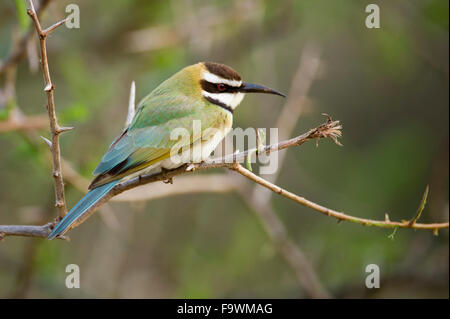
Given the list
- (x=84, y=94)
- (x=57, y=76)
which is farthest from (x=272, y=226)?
(x=57, y=76)

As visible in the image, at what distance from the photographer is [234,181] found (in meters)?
3.75

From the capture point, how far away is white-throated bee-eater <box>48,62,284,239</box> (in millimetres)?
2266

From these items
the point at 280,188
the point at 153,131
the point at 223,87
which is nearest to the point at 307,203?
the point at 280,188

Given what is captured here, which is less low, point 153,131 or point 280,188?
point 153,131

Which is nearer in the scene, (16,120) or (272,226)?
(16,120)

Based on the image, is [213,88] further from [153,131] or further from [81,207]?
[81,207]

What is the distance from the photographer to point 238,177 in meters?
3.95

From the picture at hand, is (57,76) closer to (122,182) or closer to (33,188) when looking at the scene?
(33,188)

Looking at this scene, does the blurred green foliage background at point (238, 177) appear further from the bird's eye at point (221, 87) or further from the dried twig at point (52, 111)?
the dried twig at point (52, 111)

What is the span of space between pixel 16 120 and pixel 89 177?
0.47 m

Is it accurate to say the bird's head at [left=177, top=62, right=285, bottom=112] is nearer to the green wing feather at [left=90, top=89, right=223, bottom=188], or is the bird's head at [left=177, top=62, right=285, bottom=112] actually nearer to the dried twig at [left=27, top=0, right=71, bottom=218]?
the green wing feather at [left=90, top=89, right=223, bottom=188]

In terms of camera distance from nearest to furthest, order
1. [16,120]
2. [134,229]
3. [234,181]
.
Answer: [16,120] < [234,181] < [134,229]

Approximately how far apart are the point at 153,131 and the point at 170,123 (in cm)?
10

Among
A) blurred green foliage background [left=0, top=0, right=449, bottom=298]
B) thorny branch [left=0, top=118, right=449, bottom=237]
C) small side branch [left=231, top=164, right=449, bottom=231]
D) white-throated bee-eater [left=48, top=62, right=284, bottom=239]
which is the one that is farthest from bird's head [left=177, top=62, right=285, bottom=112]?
blurred green foliage background [left=0, top=0, right=449, bottom=298]
